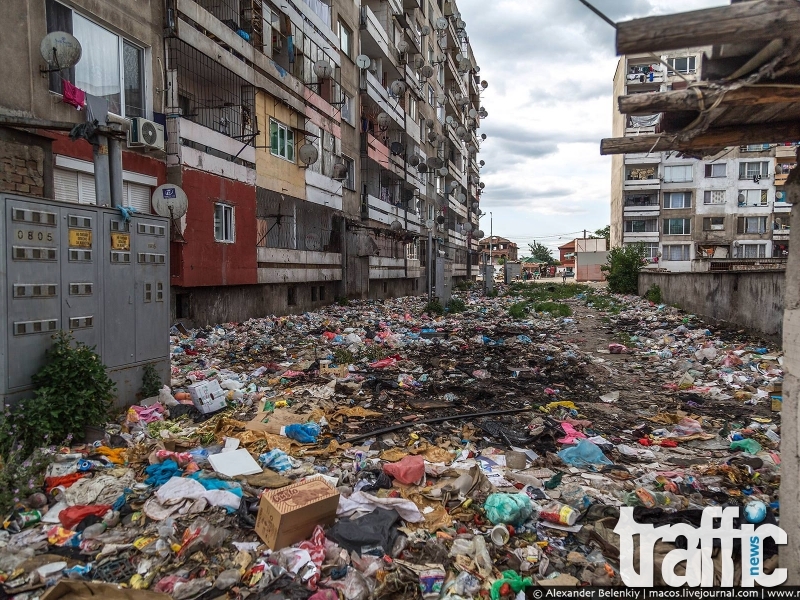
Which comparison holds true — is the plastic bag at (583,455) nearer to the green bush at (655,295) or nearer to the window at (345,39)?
the green bush at (655,295)

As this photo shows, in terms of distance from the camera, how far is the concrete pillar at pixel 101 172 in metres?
5.39

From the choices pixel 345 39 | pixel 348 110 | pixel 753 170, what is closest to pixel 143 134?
pixel 348 110

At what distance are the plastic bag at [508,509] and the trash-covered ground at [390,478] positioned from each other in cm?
1

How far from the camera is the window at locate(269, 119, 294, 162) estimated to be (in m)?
14.9

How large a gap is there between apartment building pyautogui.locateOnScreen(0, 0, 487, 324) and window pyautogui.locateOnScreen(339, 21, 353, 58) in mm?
84

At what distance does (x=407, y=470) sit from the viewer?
3.83 meters

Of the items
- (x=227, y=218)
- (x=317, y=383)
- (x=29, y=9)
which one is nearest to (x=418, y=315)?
(x=227, y=218)

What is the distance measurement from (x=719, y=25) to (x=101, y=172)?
549 centimetres

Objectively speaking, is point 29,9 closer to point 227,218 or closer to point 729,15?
point 227,218

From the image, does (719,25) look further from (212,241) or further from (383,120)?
(383,120)

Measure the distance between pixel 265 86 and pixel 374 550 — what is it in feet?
44.6

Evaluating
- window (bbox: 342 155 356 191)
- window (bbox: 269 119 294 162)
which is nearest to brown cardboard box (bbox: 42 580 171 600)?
window (bbox: 269 119 294 162)

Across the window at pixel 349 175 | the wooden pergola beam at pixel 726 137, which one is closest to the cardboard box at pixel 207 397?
the wooden pergola beam at pixel 726 137

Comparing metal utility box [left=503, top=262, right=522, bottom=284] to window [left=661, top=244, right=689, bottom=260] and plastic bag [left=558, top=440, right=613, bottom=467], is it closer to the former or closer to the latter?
window [left=661, top=244, right=689, bottom=260]
